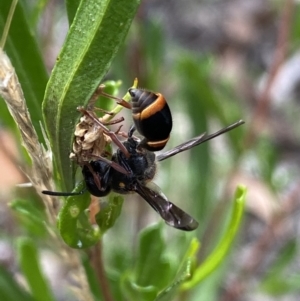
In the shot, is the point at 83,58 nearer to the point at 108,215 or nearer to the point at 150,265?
the point at 108,215

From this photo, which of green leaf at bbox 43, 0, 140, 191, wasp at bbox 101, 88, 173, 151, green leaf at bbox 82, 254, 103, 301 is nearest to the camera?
green leaf at bbox 43, 0, 140, 191

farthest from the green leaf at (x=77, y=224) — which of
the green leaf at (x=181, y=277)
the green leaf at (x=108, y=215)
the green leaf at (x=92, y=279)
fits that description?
the green leaf at (x=92, y=279)

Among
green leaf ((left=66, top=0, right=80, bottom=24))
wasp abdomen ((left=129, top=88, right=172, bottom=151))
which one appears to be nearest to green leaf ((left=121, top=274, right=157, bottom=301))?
wasp abdomen ((left=129, top=88, right=172, bottom=151))

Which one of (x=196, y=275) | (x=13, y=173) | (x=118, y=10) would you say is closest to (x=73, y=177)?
(x=118, y=10)

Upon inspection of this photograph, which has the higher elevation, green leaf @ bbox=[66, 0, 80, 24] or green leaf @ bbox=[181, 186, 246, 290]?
green leaf @ bbox=[66, 0, 80, 24]

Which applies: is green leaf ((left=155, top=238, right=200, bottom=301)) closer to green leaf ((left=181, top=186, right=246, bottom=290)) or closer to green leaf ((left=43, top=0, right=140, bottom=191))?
green leaf ((left=181, top=186, right=246, bottom=290))

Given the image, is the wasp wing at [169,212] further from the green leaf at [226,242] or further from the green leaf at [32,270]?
the green leaf at [32,270]
